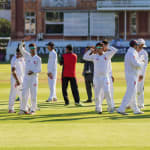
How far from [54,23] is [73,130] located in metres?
46.2

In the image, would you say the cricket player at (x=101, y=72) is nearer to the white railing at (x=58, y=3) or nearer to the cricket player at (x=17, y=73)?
the cricket player at (x=17, y=73)

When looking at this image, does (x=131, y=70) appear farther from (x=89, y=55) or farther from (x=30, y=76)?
(x=30, y=76)

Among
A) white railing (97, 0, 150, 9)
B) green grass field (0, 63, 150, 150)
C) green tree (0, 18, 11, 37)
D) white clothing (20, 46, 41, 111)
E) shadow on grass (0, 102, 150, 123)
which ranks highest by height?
white railing (97, 0, 150, 9)

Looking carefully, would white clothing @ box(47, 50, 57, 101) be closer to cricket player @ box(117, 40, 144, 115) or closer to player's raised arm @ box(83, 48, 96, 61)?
player's raised arm @ box(83, 48, 96, 61)

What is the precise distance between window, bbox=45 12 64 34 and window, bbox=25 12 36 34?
149cm

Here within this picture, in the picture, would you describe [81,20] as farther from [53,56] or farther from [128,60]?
[128,60]

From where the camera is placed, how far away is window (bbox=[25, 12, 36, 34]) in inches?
2264

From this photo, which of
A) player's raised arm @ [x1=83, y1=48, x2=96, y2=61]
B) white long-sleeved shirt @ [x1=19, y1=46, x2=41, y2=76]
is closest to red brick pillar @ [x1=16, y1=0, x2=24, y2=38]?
player's raised arm @ [x1=83, y1=48, x2=96, y2=61]

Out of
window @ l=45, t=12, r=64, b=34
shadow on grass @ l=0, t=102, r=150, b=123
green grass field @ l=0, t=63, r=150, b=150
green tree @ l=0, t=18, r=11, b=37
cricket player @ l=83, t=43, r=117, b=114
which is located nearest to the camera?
green grass field @ l=0, t=63, r=150, b=150

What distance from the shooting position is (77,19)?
5700 centimetres

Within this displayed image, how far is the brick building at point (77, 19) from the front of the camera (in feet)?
185

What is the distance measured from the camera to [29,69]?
13.9 meters

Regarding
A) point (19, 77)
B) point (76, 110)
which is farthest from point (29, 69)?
point (76, 110)

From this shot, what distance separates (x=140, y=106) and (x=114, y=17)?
42059 mm
